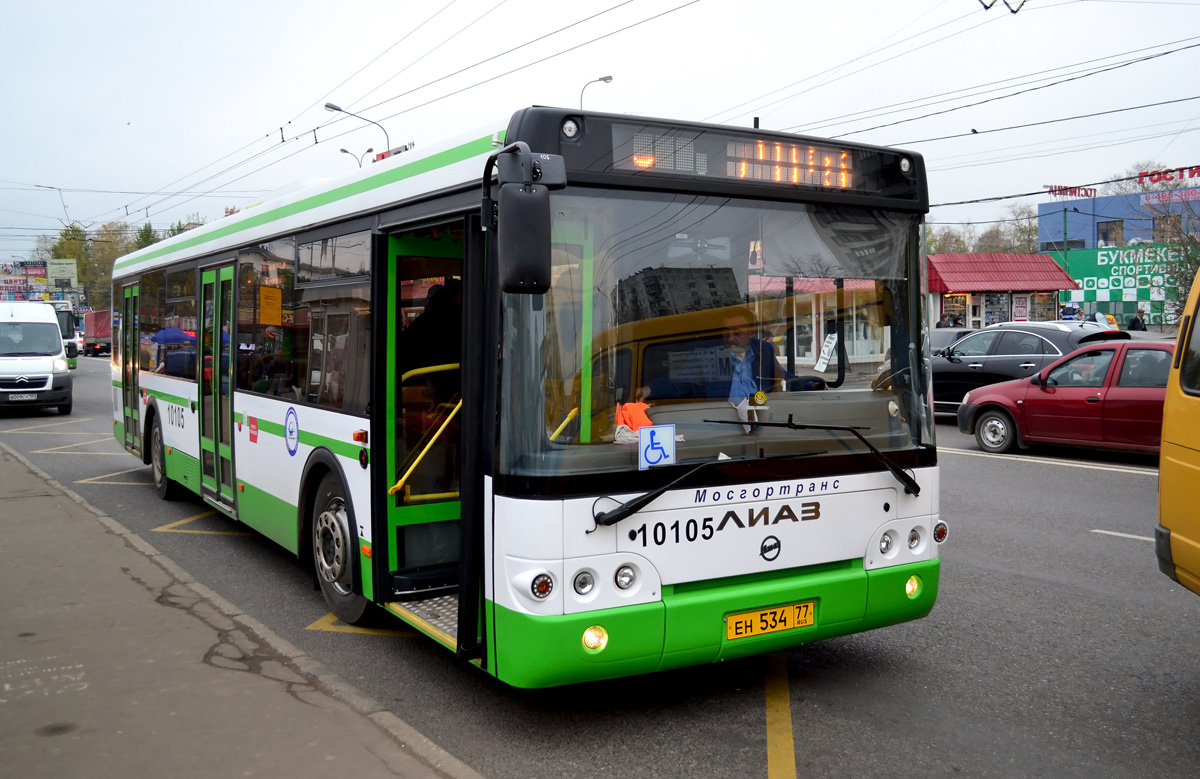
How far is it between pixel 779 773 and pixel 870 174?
9.51ft

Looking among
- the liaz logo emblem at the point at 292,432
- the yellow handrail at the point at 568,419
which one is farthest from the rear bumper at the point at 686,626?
the liaz logo emblem at the point at 292,432

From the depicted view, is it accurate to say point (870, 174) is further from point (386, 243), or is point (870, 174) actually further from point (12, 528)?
point (12, 528)

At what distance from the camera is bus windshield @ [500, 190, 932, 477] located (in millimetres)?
4195

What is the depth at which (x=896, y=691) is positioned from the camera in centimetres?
509

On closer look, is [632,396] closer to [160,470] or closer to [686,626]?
[686,626]

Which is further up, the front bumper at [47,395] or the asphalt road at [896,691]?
the front bumper at [47,395]

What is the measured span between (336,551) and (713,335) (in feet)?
9.66

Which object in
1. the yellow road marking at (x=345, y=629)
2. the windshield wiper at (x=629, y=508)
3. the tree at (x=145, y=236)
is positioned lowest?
the yellow road marking at (x=345, y=629)

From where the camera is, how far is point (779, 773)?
4.11 meters

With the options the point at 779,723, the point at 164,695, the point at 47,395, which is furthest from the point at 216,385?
the point at 47,395

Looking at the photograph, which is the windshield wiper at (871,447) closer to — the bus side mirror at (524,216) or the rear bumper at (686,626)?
the rear bumper at (686,626)

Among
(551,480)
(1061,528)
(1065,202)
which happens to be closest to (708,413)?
(551,480)

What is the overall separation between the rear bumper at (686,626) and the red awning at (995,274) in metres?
37.9

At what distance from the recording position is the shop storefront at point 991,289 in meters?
41.1
